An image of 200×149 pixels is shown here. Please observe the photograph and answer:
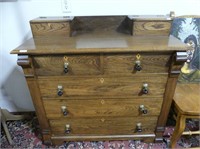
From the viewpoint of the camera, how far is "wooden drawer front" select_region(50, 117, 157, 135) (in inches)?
52.9

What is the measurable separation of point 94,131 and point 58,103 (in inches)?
16.0

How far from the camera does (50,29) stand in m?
1.22

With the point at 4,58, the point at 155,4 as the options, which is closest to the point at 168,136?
the point at 155,4

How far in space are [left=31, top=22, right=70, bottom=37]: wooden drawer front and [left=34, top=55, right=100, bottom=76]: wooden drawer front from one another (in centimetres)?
26

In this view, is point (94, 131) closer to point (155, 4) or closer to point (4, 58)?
point (4, 58)

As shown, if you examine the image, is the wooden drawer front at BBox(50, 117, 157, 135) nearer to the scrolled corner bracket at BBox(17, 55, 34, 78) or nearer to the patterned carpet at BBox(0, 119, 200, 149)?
the patterned carpet at BBox(0, 119, 200, 149)

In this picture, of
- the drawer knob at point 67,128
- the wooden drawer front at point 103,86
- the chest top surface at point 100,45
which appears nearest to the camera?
the chest top surface at point 100,45

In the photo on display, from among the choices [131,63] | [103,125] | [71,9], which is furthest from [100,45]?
[103,125]

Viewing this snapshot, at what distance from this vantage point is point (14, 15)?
139 centimetres

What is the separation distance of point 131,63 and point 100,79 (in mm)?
229

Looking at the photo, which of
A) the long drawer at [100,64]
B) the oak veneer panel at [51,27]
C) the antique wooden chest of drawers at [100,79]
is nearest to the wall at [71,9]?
the antique wooden chest of drawers at [100,79]

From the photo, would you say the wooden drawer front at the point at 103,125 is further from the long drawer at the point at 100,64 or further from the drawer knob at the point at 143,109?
the long drawer at the point at 100,64

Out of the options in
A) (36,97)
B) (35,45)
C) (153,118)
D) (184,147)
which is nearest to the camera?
(35,45)

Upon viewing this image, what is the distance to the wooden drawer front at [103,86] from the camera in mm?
1143
